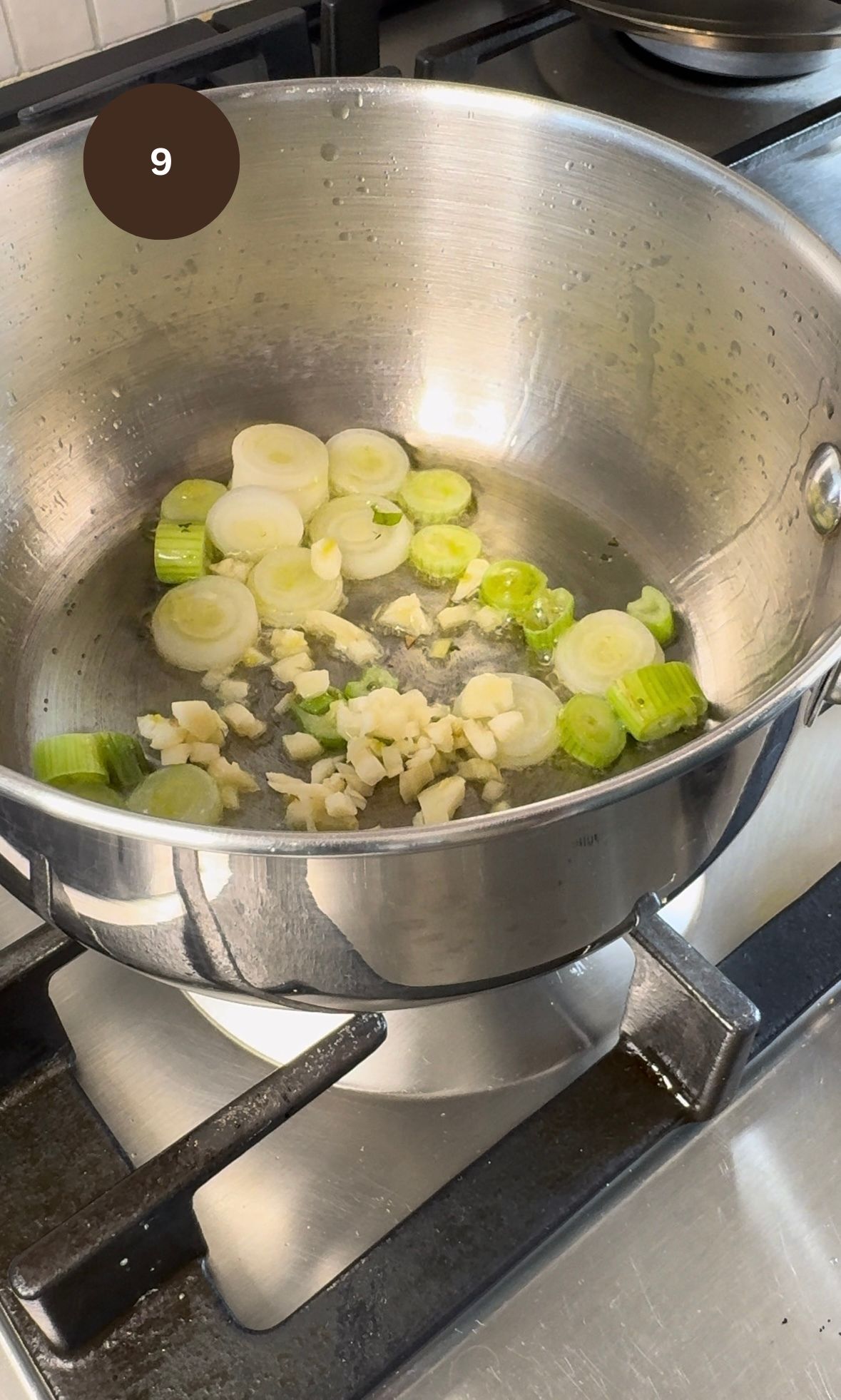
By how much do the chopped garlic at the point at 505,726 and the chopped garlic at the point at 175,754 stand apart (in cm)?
18

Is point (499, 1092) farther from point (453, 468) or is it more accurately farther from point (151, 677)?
point (453, 468)

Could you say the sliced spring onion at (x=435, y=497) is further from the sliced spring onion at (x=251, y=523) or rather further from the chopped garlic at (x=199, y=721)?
the chopped garlic at (x=199, y=721)

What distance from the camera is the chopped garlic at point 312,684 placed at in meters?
0.73

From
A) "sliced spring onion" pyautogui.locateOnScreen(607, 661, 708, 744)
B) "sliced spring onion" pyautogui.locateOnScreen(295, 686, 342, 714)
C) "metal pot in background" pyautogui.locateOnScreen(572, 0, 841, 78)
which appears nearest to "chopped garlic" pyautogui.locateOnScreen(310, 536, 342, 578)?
"sliced spring onion" pyautogui.locateOnScreen(295, 686, 342, 714)

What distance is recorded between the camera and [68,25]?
0.95 metres

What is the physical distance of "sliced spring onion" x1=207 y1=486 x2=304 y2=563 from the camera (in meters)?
0.82

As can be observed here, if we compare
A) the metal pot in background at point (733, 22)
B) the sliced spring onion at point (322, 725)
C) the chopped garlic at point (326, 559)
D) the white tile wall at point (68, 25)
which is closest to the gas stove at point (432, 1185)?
the sliced spring onion at point (322, 725)

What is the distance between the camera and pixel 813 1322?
51cm

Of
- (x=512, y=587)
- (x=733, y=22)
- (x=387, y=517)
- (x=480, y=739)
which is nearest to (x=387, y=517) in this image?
(x=387, y=517)

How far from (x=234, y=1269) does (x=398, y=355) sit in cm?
63

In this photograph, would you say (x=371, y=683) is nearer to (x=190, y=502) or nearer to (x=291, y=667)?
(x=291, y=667)

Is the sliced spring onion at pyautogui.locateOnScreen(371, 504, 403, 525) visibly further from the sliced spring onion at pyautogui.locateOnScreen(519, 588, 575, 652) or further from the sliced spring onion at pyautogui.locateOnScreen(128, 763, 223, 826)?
the sliced spring onion at pyautogui.locateOnScreen(128, 763, 223, 826)

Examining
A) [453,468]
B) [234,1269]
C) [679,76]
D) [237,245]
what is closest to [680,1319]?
[234,1269]

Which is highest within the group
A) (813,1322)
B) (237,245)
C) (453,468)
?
(237,245)
